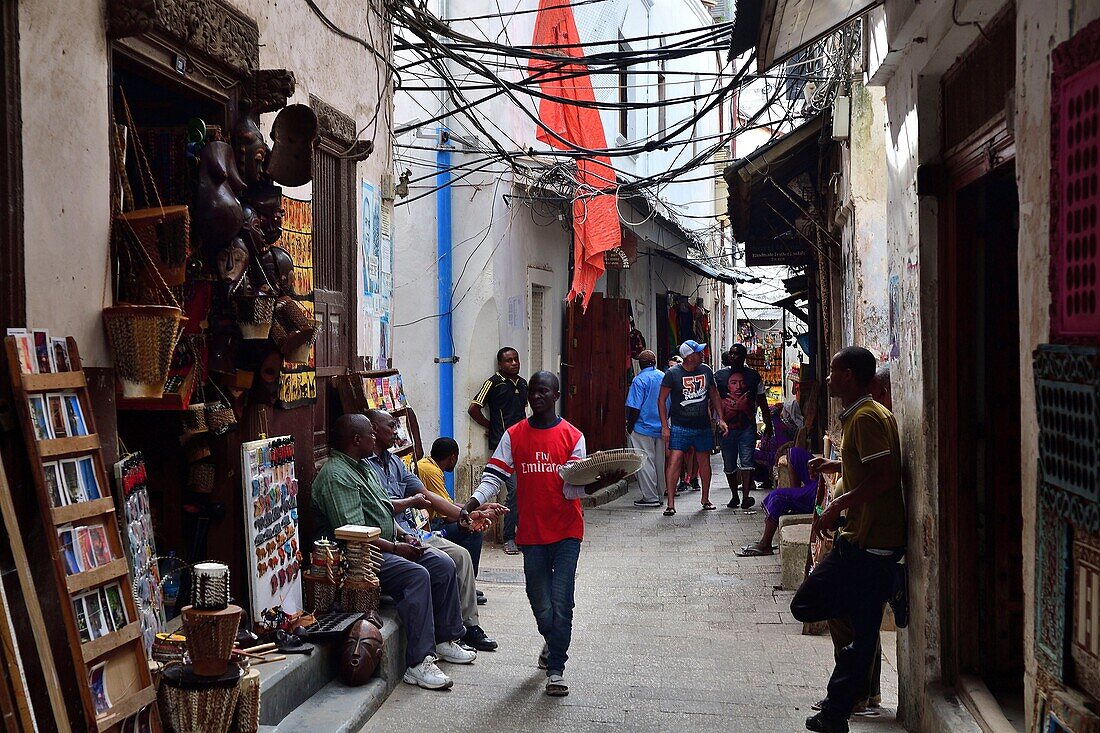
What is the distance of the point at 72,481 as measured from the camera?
12.5 ft

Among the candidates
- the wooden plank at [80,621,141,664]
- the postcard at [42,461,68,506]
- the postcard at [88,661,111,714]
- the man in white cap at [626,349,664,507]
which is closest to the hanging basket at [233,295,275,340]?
the postcard at [42,461,68,506]

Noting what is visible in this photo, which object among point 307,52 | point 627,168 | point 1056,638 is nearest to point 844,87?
point 307,52

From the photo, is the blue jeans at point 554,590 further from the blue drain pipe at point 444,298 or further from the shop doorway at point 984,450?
the blue drain pipe at point 444,298

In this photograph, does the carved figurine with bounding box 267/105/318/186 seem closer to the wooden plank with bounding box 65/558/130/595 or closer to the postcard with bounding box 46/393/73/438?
the postcard with bounding box 46/393/73/438

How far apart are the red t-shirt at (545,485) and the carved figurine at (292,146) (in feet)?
6.83

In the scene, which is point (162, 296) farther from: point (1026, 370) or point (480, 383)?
point (480, 383)

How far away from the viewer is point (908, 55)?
531 centimetres

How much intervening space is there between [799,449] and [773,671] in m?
3.72

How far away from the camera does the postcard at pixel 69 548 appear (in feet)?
11.9

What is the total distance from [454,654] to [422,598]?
600mm

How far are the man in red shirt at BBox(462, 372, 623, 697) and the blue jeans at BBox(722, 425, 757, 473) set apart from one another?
735 centimetres

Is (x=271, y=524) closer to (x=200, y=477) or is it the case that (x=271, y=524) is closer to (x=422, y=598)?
(x=200, y=477)

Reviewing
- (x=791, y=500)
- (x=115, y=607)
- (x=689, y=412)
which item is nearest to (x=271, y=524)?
(x=115, y=607)

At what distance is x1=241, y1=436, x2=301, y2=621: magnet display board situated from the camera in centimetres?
564
